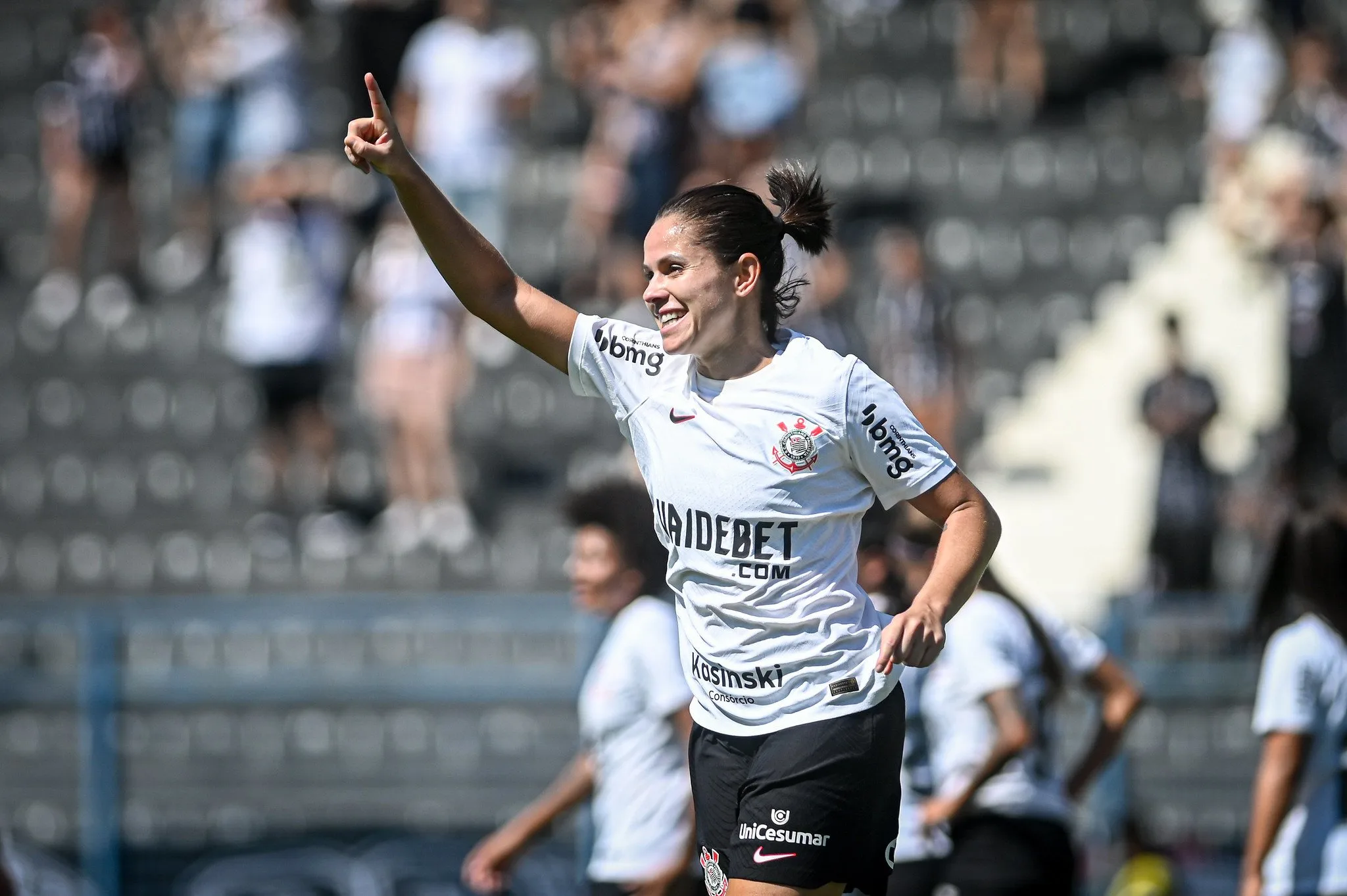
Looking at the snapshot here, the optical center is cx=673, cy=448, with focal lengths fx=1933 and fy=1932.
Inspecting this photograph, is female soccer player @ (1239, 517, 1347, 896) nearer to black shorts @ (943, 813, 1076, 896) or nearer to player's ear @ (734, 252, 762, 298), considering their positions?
black shorts @ (943, 813, 1076, 896)

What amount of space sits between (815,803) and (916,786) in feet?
6.29

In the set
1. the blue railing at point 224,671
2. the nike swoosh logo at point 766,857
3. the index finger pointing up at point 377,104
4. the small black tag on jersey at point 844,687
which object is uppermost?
the index finger pointing up at point 377,104

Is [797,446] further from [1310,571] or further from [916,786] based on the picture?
[916,786]

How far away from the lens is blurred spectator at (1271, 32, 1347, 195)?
12289 mm

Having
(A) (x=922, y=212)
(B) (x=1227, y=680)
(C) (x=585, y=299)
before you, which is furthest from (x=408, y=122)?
(B) (x=1227, y=680)

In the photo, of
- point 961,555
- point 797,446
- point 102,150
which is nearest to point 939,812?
point 961,555

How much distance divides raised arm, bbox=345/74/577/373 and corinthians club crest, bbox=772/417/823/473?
58 centimetres

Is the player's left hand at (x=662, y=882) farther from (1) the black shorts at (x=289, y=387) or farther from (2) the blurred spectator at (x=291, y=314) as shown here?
(1) the black shorts at (x=289, y=387)

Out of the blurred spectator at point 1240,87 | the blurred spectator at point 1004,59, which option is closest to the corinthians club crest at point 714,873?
the blurred spectator at point 1240,87

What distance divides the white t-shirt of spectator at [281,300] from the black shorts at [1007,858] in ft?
24.5

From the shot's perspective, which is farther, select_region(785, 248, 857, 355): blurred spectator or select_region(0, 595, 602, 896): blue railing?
select_region(785, 248, 857, 355): blurred spectator

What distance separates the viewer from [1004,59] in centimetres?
1441

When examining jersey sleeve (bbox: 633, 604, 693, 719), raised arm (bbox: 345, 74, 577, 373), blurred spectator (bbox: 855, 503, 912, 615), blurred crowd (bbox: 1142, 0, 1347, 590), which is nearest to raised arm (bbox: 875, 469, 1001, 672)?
raised arm (bbox: 345, 74, 577, 373)

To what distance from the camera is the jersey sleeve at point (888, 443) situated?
407 centimetres
